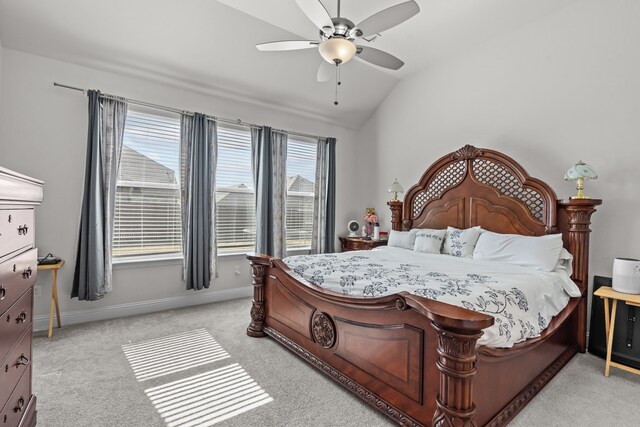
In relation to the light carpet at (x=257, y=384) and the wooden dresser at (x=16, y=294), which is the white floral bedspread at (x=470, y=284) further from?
the wooden dresser at (x=16, y=294)

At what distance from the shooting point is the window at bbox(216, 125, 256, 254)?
4.26m

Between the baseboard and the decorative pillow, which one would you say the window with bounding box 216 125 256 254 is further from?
the decorative pillow

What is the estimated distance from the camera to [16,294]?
4.51ft

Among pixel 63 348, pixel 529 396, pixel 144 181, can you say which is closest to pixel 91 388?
pixel 63 348

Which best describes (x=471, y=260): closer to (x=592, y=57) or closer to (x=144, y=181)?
(x=592, y=57)

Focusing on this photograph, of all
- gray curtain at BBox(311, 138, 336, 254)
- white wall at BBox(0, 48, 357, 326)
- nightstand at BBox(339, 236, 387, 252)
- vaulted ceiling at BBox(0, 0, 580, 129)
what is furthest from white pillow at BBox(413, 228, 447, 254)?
white wall at BBox(0, 48, 357, 326)

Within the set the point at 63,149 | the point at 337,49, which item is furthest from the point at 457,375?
the point at 63,149

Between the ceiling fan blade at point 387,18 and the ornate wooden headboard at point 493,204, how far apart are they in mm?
1995

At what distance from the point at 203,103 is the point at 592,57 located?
13.7 ft

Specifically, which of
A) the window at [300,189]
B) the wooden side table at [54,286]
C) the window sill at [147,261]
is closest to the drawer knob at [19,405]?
the wooden side table at [54,286]

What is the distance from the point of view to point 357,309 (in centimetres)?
200

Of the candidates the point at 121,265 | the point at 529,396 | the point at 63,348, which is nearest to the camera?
the point at 529,396

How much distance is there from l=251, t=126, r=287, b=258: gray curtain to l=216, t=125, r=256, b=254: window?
0.14m

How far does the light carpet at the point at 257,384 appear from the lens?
5.95 ft
